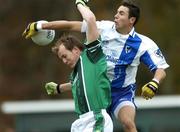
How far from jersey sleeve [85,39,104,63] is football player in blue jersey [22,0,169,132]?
137 centimetres

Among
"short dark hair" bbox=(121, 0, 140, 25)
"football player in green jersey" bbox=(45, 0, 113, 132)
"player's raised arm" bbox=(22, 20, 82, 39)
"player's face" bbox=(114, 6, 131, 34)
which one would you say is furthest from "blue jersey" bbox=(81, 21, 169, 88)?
"football player in green jersey" bbox=(45, 0, 113, 132)

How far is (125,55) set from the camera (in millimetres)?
12336

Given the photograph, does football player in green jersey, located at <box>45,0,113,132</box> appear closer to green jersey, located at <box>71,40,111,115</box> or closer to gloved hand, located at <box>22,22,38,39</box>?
green jersey, located at <box>71,40,111,115</box>

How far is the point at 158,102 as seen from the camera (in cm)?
2234

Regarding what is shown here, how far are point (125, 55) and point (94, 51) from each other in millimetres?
1519

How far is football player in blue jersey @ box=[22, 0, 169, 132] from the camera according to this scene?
12.3 metres

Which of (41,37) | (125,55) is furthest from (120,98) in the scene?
(41,37)

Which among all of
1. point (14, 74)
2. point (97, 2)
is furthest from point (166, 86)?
point (14, 74)

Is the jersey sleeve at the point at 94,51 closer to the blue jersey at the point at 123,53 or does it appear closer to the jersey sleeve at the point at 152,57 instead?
the blue jersey at the point at 123,53

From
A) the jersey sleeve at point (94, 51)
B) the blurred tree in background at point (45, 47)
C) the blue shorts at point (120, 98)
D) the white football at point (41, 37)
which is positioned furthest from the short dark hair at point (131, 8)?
the blurred tree in background at point (45, 47)

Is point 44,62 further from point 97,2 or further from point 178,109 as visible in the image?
point 178,109

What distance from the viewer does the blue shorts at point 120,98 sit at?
12.4 meters

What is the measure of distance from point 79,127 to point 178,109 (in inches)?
449

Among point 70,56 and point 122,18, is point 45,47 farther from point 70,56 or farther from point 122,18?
point 70,56
